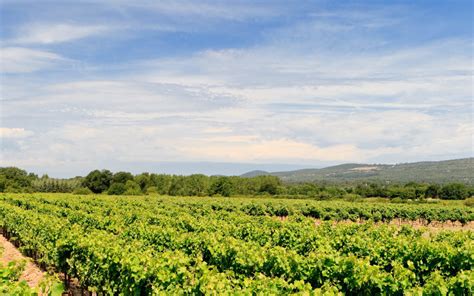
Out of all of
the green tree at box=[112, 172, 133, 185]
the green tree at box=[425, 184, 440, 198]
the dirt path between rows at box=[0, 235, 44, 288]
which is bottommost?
the green tree at box=[425, 184, 440, 198]

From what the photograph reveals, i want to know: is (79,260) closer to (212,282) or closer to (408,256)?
(212,282)

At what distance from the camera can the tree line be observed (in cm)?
8454

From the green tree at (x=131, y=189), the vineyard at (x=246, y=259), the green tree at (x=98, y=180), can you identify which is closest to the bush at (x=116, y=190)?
the green tree at (x=131, y=189)

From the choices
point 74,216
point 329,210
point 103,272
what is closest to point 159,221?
point 74,216

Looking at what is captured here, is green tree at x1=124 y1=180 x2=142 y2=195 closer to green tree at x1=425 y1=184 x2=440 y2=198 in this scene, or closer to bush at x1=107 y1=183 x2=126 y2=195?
bush at x1=107 y1=183 x2=126 y2=195

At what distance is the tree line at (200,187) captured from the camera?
84.5 meters

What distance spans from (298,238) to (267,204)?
33.5m

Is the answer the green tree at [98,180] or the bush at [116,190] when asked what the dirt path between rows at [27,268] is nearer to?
the bush at [116,190]

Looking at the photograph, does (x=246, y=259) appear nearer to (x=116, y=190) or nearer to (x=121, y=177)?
(x=116, y=190)

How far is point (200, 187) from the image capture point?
337 feet

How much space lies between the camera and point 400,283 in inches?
339

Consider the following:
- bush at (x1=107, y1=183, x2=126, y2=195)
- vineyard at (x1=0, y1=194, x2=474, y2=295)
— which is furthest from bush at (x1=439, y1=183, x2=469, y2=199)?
vineyard at (x1=0, y1=194, x2=474, y2=295)

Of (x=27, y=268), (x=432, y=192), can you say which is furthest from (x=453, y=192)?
(x=27, y=268)

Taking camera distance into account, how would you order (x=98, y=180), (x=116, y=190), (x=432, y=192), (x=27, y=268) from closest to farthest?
(x=27, y=268) < (x=432, y=192) < (x=116, y=190) < (x=98, y=180)
